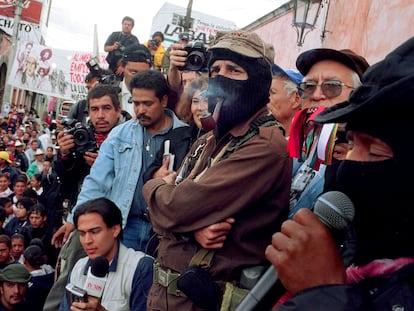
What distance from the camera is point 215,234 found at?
1927 mm

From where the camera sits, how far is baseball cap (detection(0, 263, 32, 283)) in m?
5.06

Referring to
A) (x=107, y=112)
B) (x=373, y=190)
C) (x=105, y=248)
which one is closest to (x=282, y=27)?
(x=107, y=112)

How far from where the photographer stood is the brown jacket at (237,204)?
194 cm

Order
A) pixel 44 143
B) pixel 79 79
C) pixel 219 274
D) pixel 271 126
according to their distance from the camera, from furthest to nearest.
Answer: pixel 44 143
pixel 79 79
pixel 271 126
pixel 219 274

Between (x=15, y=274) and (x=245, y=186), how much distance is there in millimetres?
3923

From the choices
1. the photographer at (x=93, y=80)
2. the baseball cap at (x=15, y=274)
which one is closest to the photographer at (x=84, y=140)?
the photographer at (x=93, y=80)

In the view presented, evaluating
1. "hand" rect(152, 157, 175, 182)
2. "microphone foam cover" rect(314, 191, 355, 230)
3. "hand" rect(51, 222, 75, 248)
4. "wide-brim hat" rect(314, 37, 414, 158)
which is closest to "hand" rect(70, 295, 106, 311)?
"hand" rect(152, 157, 175, 182)

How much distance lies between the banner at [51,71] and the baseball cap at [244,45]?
36.4ft

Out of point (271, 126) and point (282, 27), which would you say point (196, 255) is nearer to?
point (271, 126)

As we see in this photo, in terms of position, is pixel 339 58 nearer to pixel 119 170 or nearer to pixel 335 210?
pixel 335 210

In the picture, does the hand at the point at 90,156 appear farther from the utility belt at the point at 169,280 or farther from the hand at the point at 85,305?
the utility belt at the point at 169,280

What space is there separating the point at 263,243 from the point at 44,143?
15.4m

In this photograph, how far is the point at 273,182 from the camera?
1.98m

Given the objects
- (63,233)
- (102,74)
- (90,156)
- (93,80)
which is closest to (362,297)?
(90,156)
